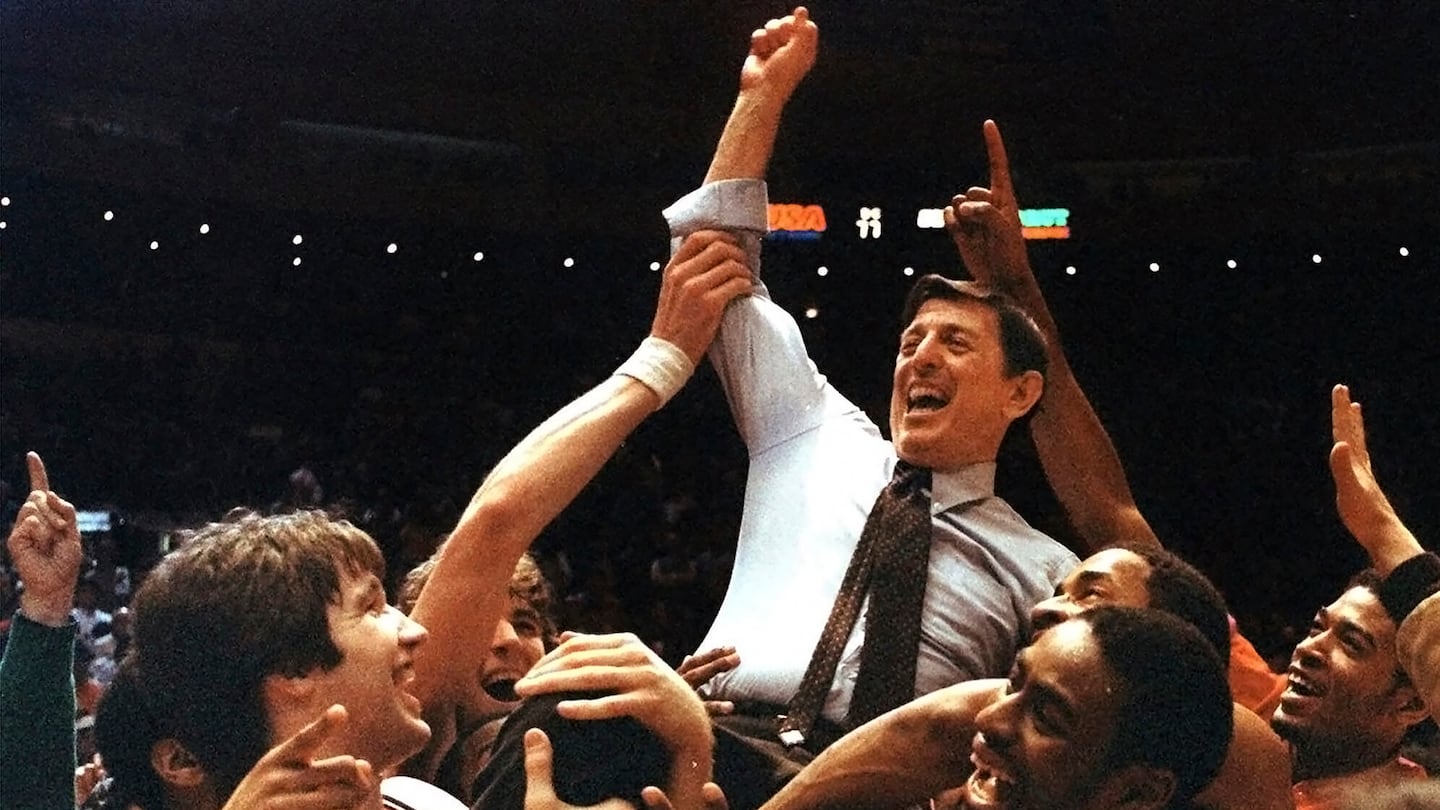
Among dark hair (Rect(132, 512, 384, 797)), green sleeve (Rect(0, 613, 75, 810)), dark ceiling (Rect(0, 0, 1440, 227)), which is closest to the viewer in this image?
dark hair (Rect(132, 512, 384, 797))

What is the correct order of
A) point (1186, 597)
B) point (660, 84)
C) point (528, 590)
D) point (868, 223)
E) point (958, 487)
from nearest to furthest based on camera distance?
point (1186, 597)
point (958, 487)
point (528, 590)
point (660, 84)
point (868, 223)

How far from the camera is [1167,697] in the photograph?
3.15 feet

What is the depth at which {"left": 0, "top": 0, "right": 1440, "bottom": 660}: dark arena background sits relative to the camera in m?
5.32

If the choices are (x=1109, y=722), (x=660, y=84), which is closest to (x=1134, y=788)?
(x=1109, y=722)

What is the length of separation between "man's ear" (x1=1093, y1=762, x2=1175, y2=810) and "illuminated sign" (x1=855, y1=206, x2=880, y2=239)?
6.07 metres

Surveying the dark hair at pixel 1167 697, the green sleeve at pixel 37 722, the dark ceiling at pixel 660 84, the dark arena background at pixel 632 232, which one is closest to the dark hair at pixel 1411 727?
the dark hair at pixel 1167 697

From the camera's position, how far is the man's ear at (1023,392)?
1433 mm

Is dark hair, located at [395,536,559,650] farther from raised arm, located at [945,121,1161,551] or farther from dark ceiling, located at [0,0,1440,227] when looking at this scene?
dark ceiling, located at [0,0,1440,227]

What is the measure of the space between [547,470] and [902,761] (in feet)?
1.37

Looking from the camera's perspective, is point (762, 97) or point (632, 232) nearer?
point (762, 97)

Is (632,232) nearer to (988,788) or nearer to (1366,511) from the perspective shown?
(1366,511)

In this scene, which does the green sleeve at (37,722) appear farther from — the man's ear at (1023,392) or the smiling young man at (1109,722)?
the man's ear at (1023,392)

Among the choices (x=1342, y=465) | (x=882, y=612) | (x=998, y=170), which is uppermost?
(x=998, y=170)

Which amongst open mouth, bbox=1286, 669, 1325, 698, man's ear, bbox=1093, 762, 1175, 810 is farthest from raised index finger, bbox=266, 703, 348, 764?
open mouth, bbox=1286, 669, 1325, 698
